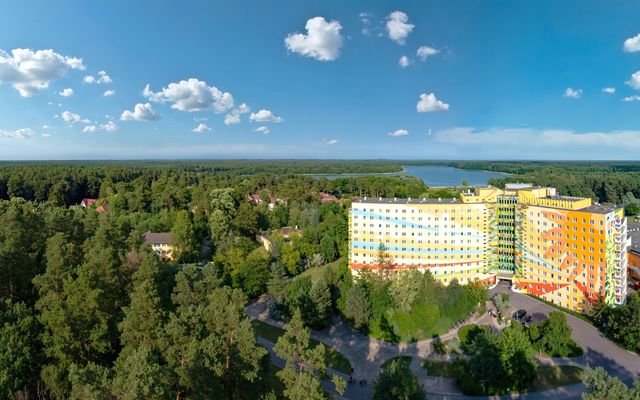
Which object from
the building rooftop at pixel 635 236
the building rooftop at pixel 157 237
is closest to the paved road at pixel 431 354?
the building rooftop at pixel 157 237

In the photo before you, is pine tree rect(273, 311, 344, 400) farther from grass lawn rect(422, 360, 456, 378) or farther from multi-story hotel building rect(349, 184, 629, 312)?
multi-story hotel building rect(349, 184, 629, 312)

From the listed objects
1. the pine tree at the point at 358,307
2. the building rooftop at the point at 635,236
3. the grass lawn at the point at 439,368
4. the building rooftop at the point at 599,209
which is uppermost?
the building rooftop at the point at 599,209

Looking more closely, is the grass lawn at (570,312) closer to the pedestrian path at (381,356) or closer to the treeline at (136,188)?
the pedestrian path at (381,356)

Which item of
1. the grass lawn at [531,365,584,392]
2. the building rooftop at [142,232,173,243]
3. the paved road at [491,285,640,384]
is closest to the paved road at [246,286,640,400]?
the paved road at [491,285,640,384]

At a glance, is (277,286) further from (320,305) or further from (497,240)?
(497,240)

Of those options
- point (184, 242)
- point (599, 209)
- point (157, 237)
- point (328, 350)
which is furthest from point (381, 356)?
point (157, 237)

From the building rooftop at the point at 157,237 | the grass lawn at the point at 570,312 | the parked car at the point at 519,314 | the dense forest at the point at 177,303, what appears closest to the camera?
the dense forest at the point at 177,303
